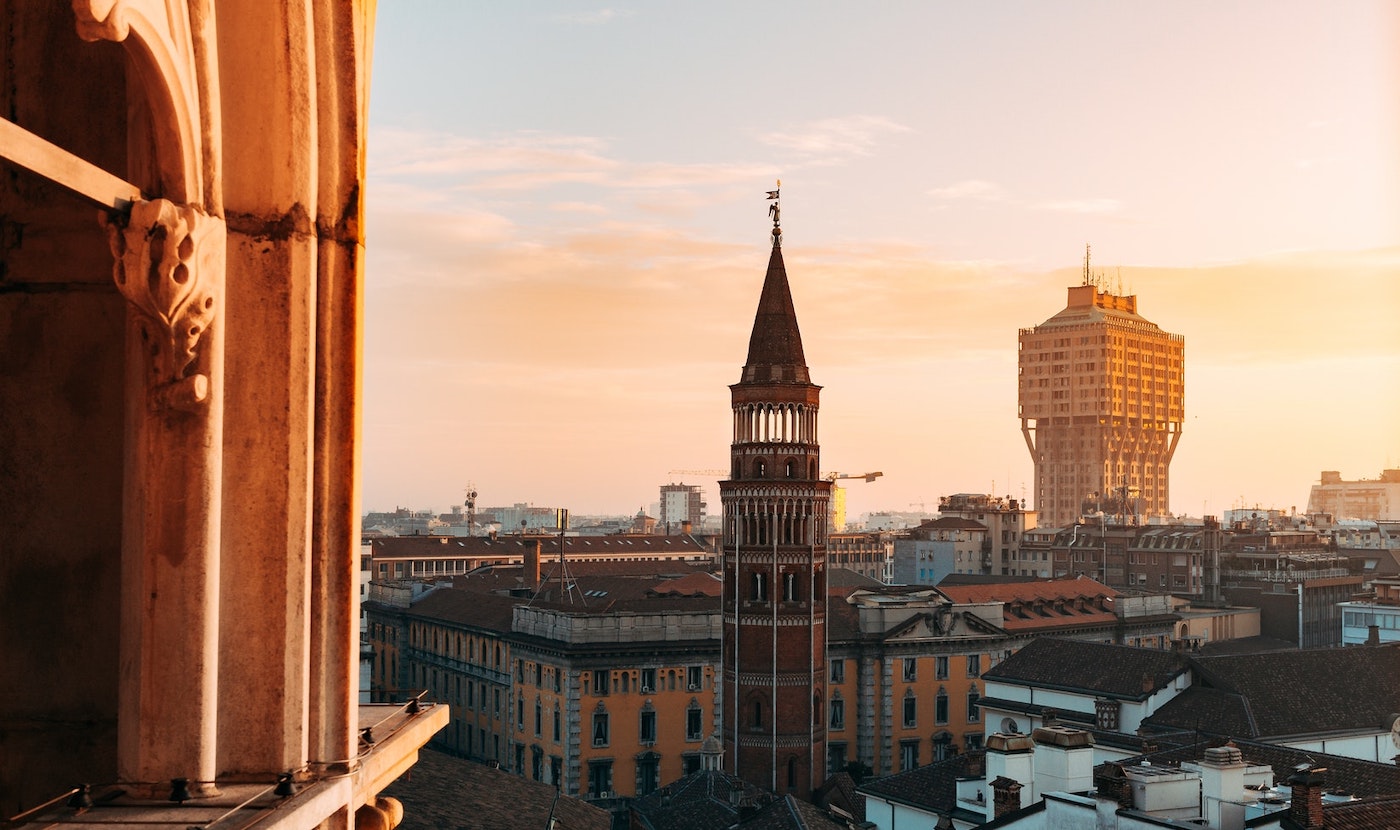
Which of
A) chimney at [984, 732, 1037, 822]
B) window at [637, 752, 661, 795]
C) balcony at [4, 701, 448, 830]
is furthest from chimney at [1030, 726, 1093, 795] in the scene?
window at [637, 752, 661, 795]

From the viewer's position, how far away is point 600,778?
5784 centimetres

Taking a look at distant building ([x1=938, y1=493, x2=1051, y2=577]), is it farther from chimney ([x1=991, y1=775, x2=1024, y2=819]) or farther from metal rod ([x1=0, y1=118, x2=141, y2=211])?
metal rod ([x1=0, y1=118, x2=141, y2=211])

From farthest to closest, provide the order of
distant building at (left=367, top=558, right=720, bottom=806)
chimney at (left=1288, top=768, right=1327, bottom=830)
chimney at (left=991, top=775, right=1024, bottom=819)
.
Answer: distant building at (left=367, top=558, right=720, bottom=806), chimney at (left=991, top=775, right=1024, bottom=819), chimney at (left=1288, top=768, right=1327, bottom=830)

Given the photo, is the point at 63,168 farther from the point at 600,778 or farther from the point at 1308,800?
the point at 600,778

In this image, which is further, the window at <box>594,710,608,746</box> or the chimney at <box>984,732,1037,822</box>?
the window at <box>594,710,608,746</box>

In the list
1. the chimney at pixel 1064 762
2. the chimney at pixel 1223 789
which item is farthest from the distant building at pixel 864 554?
the chimney at pixel 1223 789

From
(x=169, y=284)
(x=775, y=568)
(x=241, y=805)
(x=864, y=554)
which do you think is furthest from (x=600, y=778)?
(x=864, y=554)

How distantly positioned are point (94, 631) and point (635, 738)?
55.6 meters

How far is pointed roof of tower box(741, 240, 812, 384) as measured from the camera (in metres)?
56.2

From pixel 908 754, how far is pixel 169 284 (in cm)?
6322

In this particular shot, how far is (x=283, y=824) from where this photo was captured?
4.00m

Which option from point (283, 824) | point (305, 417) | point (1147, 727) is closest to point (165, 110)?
point (305, 417)

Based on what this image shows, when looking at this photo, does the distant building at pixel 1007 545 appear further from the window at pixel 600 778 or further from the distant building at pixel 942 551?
the window at pixel 600 778

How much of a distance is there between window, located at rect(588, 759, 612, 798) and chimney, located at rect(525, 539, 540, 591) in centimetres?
2462
